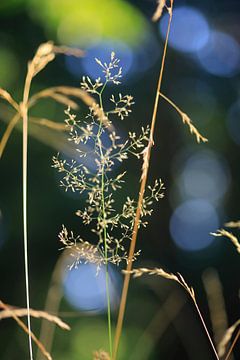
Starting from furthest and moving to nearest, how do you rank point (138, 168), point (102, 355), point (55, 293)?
1. point (138, 168)
2. point (55, 293)
3. point (102, 355)

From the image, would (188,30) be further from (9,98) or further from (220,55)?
(9,98)

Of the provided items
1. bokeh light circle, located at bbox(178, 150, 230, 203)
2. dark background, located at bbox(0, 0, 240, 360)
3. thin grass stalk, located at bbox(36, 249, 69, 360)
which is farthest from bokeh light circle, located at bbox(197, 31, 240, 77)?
thin grass stalk, located at bbox(36, 249, 69, 360)

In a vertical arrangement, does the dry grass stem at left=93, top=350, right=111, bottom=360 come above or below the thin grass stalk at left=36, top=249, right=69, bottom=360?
above

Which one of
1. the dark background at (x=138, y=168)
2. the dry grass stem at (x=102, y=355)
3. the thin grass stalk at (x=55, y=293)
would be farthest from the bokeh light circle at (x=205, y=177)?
the dry grass stem at (x=102, y=355)

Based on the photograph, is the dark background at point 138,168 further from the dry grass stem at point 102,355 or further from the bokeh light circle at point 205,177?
the dry grass stem at point 102,355

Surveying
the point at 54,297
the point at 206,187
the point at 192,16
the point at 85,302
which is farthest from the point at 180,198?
the point at 54,297

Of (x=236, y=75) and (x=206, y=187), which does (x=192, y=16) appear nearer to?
(x=236, y=75)

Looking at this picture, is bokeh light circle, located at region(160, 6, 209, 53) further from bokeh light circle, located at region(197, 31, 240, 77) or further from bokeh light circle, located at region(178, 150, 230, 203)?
bokeh light circle, located at region(178, 150, 230, 203)

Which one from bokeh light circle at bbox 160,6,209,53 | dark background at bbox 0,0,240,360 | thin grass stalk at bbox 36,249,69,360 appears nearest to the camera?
thin grass stalk at bbox 36,249,69,360

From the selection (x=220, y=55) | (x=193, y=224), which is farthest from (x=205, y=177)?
(x=220, y=55)
